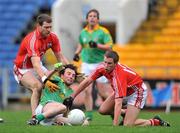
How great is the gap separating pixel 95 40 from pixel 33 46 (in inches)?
126

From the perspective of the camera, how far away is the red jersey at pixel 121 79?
11.5 m

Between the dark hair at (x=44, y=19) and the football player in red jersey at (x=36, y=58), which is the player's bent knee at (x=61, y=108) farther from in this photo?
the dark hair at (x=44, y=19)

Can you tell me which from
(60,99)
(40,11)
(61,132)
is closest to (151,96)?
(40,11)

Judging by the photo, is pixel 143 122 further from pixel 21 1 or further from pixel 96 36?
pixel 21 1

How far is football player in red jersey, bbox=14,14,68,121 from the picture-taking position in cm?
1238

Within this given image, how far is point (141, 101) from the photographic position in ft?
39.9

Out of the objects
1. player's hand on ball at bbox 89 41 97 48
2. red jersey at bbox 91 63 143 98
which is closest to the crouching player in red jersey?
red jersey at bbox 91 63 143 98

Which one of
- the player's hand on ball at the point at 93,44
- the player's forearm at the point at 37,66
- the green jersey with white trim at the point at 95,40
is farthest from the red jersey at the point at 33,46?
the green jersey with white trim at the point at 95,40

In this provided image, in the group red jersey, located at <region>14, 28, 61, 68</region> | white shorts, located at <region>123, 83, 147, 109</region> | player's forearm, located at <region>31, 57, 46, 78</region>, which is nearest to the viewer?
white shorts, located at <region>123, 83, 147, 109</region>

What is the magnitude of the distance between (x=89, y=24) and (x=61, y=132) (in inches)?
230

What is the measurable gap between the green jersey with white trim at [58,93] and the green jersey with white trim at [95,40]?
12.1 feet

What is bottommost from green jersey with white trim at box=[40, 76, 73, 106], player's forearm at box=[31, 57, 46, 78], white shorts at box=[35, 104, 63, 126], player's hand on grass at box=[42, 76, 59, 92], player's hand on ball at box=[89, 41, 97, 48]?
white shorts at box=[35, 104, 63, 126]

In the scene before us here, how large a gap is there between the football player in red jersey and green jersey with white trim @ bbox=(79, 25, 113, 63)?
249 centimetres

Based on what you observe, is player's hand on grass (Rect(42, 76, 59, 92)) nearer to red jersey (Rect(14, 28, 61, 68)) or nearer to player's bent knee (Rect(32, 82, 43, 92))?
player's bent knee (Rect(32, 82, 43, 92))
